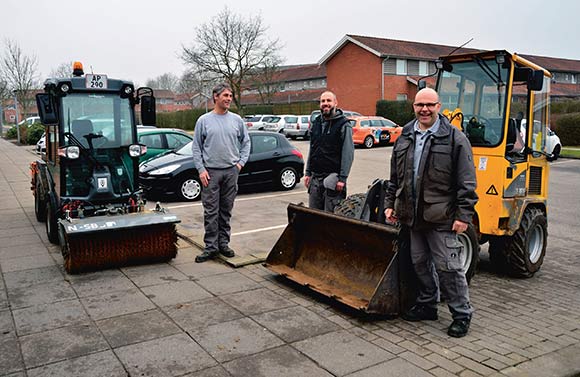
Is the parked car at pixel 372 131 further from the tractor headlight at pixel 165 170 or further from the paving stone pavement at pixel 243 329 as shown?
the paving stone pavement at pixel 243 329

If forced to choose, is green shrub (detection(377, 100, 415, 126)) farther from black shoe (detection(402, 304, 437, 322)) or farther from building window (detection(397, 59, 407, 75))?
black shoe (detection(402, 304, 437, 322))

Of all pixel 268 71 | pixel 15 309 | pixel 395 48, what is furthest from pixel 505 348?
pixel 268 71

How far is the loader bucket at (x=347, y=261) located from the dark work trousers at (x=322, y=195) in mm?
505

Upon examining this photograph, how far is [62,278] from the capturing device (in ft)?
19.8

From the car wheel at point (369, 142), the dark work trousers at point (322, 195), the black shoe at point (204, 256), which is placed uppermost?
the dark work trousers at point (322, 195)

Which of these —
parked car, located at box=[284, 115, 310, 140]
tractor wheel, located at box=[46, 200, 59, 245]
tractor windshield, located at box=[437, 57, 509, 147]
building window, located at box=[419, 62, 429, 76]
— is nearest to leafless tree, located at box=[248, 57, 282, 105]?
building window, located at box=[419, 62, 429, 76]

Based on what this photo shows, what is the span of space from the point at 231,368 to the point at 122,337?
110cm

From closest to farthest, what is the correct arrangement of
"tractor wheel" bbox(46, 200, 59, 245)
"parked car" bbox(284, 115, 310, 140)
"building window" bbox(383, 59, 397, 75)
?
"tractor wheel" bbox(46, 200, 59, 245)
"parked car" bbox(284, 115, 310, 140)
"building window" bbox(383, 59, 397, 75)

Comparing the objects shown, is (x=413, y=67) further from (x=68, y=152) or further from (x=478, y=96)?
(x=68, y=152)

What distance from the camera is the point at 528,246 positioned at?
6250mm

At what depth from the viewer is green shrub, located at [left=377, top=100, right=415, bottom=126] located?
119ft

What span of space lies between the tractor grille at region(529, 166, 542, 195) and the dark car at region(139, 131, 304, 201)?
7250 mm

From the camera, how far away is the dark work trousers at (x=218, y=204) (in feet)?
21.5

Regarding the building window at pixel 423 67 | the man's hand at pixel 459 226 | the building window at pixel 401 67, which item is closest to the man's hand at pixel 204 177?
the man's hand at pixel 459 226
